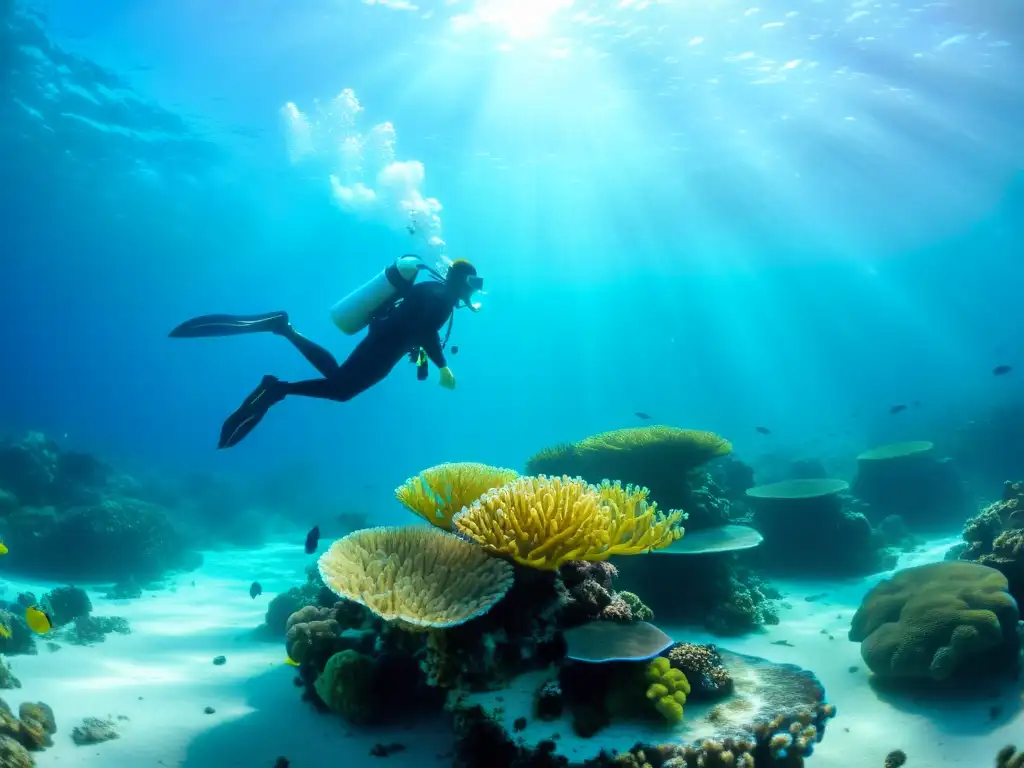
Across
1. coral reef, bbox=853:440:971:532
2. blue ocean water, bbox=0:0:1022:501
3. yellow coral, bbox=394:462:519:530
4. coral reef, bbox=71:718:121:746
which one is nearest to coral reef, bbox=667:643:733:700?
yellow coral, bbox=394:462:519:530

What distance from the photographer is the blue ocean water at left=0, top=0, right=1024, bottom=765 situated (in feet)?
74.4

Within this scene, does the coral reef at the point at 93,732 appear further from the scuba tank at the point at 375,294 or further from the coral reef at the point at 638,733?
the scuba tank at the point at 375,294

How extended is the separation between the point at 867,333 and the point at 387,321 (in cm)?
10958

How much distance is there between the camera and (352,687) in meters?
4.56

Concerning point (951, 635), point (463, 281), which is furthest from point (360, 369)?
point (951, 635)

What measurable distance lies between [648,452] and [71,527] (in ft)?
46.3

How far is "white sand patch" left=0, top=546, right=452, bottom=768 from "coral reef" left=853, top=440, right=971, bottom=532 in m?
13.7

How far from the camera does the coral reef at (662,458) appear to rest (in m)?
8.57

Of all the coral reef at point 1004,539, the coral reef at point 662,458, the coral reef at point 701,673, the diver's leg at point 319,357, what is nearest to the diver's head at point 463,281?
the diver's leg at point 319,357

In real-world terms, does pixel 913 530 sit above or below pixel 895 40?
below

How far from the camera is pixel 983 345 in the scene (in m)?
89.6

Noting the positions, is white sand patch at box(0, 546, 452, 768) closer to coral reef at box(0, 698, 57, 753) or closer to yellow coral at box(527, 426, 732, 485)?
coral reef at box(0, 698, 57, 753)

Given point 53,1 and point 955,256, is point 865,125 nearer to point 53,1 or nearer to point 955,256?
point 53,1

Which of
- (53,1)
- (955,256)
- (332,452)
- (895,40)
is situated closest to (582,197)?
(895,40)
